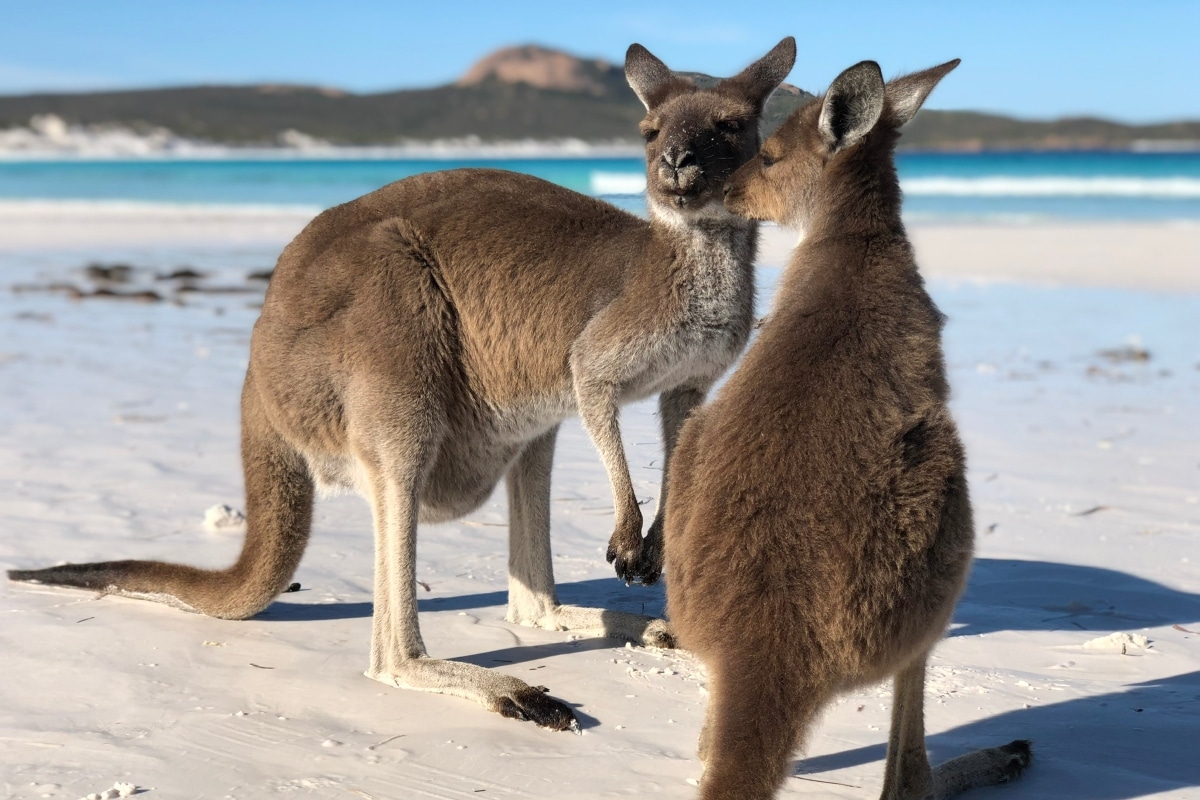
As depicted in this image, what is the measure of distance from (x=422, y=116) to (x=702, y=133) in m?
63.0

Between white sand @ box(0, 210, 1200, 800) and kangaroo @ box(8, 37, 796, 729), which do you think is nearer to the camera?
white sand @ box(0, 210, 1200, 800)

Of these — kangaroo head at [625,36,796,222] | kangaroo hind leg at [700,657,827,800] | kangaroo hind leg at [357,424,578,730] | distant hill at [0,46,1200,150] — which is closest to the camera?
kangaroo hind leg at [700,657,827,800]

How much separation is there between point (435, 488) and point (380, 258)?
2.28 feet

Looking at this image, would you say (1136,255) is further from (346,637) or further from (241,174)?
(241,174)

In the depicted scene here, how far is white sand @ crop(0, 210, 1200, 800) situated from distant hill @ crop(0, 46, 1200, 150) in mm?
46255

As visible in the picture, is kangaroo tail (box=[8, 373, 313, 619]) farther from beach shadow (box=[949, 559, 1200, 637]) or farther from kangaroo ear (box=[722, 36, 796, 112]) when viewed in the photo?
beach shadow (box=[949, 559, 1200, 637])

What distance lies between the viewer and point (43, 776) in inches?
111

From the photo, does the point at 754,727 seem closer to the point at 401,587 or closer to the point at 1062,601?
the point at 401,587

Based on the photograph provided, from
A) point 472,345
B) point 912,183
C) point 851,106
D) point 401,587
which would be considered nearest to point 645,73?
point 472,345

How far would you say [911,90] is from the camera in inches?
115

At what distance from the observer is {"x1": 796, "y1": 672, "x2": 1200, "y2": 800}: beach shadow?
2916 millimetres

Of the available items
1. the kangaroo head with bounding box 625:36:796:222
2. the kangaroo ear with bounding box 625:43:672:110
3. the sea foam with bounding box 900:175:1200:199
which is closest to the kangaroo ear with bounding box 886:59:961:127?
the kangaroo head with bounding box 625:36:796:222

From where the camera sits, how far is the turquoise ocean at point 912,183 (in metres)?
27.2

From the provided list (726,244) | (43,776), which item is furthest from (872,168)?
(43,776)
